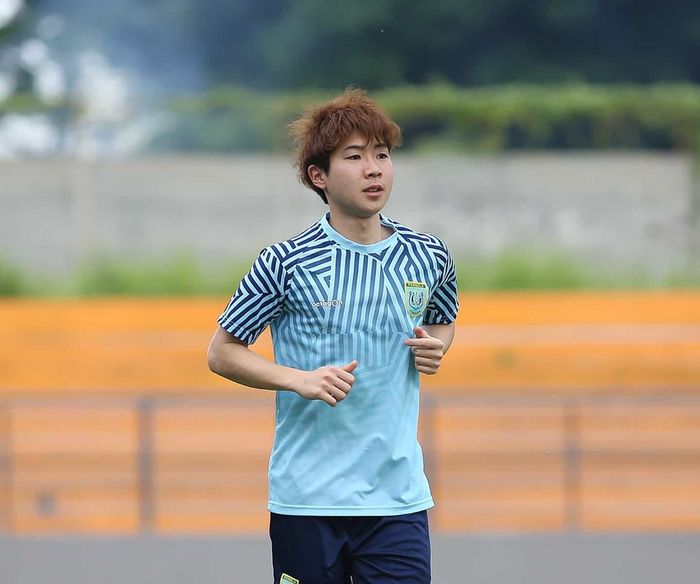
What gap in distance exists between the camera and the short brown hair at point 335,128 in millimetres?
3572

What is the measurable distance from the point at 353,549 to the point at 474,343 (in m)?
13.4

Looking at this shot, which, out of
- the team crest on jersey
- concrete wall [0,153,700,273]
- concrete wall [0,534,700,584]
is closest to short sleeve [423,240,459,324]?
the team crest on jersey

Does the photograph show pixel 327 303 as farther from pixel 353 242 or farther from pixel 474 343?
pixel 474 343

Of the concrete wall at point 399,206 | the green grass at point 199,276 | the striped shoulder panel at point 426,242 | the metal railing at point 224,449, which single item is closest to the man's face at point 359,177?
the striped shoulder panel at point 426,242

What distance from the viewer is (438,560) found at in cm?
774

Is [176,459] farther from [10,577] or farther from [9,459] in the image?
[10,577]

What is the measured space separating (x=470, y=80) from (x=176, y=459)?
518 inches

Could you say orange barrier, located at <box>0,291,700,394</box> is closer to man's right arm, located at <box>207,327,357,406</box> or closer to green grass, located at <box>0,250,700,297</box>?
green grass, located at <box>0,250,700,297</box>

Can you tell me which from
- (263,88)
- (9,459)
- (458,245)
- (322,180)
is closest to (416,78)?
(263,88)

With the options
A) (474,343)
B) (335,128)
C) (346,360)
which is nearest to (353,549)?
(346,360)

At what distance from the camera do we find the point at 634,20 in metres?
23.8

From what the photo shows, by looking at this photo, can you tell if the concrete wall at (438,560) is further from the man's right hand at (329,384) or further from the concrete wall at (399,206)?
the concrete wall at (399,206)

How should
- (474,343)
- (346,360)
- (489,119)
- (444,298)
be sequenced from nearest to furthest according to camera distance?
(346,360), (444,298), (474,343), (489,119)

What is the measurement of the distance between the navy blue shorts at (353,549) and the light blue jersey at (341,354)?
0.04m
